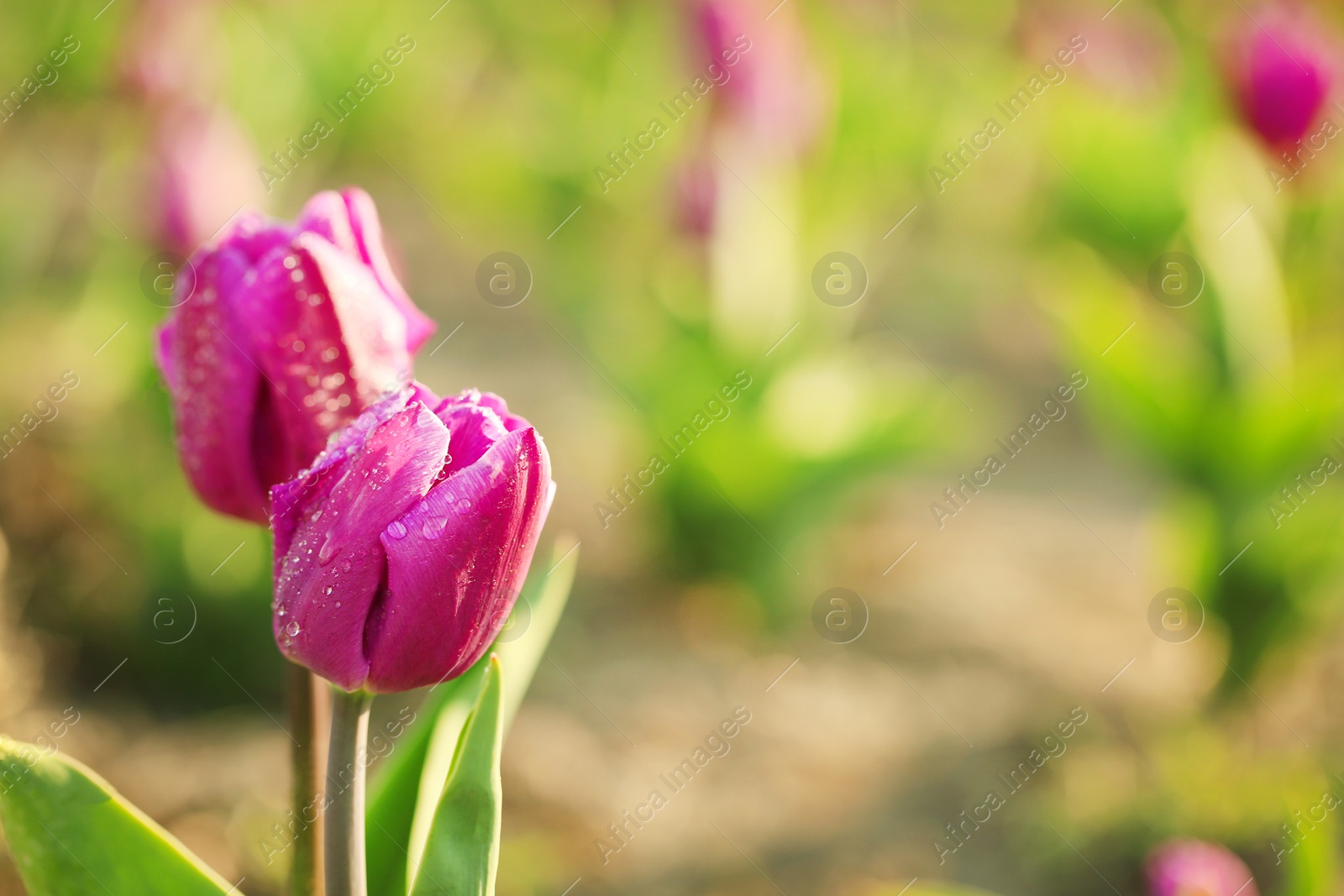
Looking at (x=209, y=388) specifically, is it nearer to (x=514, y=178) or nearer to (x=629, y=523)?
(x=629, y=523)

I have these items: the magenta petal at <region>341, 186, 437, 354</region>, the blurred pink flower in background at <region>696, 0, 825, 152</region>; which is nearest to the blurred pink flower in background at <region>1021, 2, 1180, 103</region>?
the blurred pink flower in background at <region>696, 0, 825, 152</region>

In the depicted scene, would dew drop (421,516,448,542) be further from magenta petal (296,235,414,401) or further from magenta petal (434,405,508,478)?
magenta petal (296,235,414,401)

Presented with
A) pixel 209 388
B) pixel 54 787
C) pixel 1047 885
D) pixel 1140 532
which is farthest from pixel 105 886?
→ pixel 1140 532

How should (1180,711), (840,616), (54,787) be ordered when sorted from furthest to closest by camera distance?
(840,616)
(1180,711)
(54,787)

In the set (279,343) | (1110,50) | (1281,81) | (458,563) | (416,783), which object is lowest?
(416,783)

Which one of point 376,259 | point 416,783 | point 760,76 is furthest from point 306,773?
point 760,76

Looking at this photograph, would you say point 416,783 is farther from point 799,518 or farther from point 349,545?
point 799,518

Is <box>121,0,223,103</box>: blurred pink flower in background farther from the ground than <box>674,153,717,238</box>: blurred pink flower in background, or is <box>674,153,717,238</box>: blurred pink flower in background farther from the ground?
<box>121,0,223,103</box>: blurred pink flower in background
